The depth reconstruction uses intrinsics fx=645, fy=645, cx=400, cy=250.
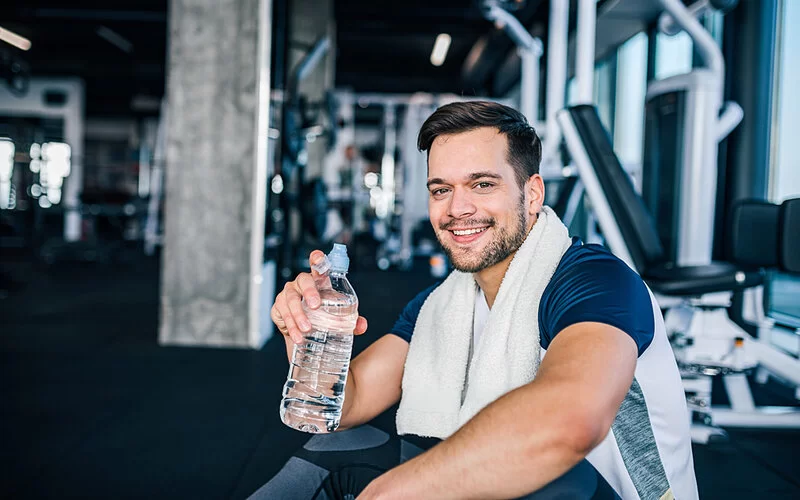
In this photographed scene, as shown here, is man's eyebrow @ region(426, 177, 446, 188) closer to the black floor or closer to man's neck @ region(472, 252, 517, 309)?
man's neck @ region(472, 252, 517, 309)

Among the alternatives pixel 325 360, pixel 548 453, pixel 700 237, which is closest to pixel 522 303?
pixel 548 453

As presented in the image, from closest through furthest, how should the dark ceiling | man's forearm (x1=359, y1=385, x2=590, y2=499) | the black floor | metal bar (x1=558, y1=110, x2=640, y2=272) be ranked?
man's forearm (x1=359, y1=385, x2=590, y2=499)
the black floor
metal bar (x1=558, y1=110, x2=640, y2=272)
the dark ceiling

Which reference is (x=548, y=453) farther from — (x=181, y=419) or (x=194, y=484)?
(x=181, y=419)

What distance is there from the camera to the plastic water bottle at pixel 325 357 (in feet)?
3.69

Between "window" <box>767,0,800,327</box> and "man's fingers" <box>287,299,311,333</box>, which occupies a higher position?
"window" <box>767,0,800,327</box>

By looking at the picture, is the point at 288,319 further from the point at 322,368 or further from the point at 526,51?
the point at 526,51

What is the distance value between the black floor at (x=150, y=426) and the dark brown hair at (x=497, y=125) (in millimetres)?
581

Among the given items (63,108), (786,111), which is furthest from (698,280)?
(63,108)

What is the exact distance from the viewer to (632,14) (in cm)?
527

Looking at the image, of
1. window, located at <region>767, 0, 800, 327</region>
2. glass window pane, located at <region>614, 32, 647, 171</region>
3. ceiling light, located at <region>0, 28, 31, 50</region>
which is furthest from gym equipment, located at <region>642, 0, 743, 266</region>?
ceiling light, located at <region>0, 28, 31, 50</region>

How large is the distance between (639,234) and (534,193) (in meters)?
1.31

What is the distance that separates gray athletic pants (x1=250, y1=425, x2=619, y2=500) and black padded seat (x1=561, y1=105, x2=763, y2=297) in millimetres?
1409

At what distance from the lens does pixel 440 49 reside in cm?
1148

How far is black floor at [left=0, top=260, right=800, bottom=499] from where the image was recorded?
1796 millimetres
